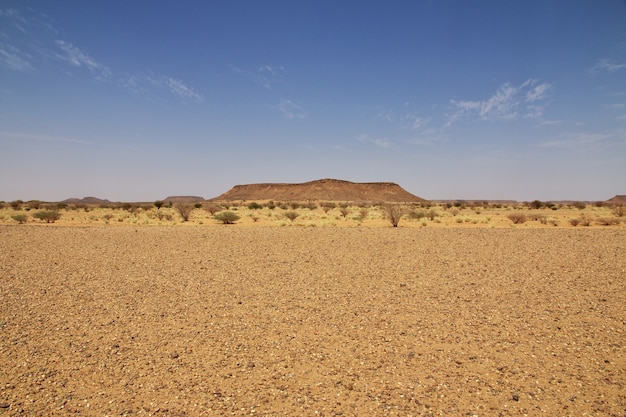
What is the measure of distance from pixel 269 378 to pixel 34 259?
12.9m

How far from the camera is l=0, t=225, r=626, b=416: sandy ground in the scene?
4.90m

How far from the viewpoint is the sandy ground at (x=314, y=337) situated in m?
4.90

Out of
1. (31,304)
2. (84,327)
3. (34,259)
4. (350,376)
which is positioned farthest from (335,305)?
(34,259)

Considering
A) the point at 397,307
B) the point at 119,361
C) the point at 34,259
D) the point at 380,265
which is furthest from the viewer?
the point at 34,259

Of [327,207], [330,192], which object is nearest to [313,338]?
[327,207]

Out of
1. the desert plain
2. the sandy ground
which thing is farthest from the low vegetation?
the desert plain

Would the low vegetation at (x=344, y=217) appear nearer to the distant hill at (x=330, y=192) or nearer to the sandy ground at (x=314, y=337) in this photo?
the sandy ground at (x=314, y=337)

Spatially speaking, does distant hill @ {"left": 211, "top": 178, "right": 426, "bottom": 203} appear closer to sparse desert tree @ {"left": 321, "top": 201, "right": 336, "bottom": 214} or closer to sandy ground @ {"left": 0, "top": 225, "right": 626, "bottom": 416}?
sparse desert tree @ {"left": 321, "top": 201, "right": 336, "bottom": 214}

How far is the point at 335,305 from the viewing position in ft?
28.6

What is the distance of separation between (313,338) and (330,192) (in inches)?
5485

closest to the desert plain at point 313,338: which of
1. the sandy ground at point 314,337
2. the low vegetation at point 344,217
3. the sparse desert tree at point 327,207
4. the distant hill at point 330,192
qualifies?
the sandy ground at point 314,337

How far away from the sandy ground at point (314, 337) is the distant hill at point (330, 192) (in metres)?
128

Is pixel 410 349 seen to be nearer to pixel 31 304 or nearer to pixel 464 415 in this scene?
pixel 464 415

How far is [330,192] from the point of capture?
145750 mm
